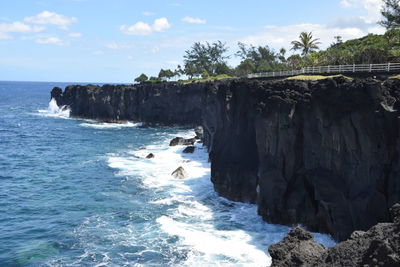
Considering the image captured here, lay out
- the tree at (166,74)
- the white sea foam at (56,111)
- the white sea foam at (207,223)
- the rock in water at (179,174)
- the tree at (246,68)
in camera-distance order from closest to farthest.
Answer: the white sea foam at (207,223)
the rock in water at (179,174)
the tree at (246,68)
the white sea foam at (56,111)
the tree at (166,74)

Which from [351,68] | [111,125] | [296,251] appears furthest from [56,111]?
[296,251]

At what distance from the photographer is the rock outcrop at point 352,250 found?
39.1 feet

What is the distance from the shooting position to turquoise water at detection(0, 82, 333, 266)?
95.1ft

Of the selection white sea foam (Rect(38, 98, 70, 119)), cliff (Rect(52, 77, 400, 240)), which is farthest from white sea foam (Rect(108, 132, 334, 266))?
white sea foam (Rect(38, 98, 70, 119))

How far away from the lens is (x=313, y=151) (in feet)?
107

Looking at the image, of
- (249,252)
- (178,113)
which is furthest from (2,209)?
(178,113)

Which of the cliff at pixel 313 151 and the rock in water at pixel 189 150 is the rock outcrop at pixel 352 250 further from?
the rock in water at pixel 189 150

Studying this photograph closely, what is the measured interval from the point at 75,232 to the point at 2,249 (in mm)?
5352

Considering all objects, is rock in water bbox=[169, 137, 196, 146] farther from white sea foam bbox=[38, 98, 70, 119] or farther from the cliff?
white sea foam bbox=[38, 98, 70, 119]

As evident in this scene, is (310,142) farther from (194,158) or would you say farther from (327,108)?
(194,158)

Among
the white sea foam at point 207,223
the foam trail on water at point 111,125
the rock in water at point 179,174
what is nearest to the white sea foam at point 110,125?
the foam trail on water at point 111,125

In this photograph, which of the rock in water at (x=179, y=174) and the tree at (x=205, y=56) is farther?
the tree at (x=205, y=56)

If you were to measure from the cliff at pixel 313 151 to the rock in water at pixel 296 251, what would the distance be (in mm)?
11814

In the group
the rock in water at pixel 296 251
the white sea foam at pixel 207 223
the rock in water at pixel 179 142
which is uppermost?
the rock in water at pixel 296 251
